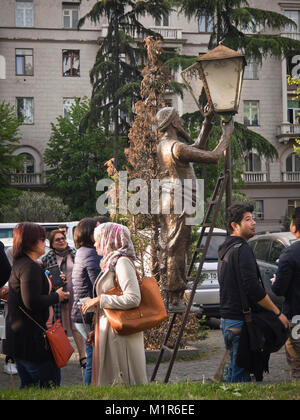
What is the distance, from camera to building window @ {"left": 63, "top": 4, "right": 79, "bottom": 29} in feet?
139

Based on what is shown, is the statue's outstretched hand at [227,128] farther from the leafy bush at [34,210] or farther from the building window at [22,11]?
the building window at [22,11]

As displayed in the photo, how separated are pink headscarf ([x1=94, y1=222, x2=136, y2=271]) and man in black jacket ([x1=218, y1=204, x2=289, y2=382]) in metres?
0.95

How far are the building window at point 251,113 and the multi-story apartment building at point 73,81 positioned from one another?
8cm

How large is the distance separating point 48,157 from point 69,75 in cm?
664

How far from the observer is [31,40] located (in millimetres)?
41719

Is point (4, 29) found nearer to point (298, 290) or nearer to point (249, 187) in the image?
point (249, 187)

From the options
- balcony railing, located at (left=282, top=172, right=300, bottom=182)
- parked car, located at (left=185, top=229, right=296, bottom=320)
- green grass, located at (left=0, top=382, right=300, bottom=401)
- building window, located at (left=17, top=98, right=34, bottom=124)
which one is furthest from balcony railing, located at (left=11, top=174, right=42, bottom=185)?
green grass, located at (left=0, top=382, right=300, bottom=401)

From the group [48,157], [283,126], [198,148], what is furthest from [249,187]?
[198,148]

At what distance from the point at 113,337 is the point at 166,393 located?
0.58 m

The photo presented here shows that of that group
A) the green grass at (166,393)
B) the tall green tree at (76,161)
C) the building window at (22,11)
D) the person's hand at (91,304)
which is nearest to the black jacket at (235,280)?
the green grass at (166,393)

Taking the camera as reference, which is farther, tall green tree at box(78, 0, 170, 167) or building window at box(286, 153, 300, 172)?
building window at box(286, 153, 300, 172)

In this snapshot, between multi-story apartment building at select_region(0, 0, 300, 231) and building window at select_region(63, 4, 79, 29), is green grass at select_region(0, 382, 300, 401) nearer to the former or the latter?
multi-story apartment building at select_region(0, 0, 300, 231)

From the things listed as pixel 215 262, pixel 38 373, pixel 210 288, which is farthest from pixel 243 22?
pixel 38 373

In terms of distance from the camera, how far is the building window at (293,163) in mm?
45344
